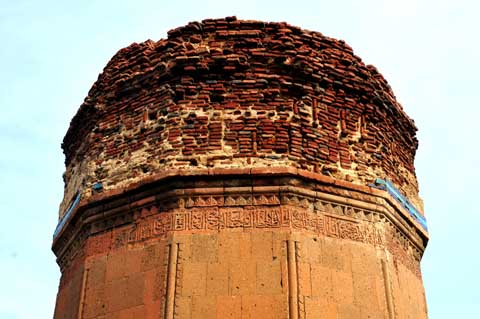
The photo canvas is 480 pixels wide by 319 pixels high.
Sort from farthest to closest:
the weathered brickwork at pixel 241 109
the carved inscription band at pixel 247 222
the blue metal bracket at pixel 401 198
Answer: the blue metal bracket at pixel 401 198
the weathered brickwork at pixel 241 109
the carved inscription band at pixel 247 222

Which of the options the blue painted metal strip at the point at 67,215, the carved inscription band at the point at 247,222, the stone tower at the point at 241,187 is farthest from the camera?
the blue painted metal strip at the point at 67,215

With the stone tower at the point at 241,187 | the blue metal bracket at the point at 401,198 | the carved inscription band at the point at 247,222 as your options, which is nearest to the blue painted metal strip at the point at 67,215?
the stone tower at the point at 241,187

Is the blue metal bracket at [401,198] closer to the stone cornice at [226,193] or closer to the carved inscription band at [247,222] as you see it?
the stone cornice at [226,193]

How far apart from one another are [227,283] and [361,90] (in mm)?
2942

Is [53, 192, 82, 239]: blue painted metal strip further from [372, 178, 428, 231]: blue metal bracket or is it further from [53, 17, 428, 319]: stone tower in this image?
[372, 178, 428, 231]: blue metal bracket

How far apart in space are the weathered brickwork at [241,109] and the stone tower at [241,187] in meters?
0.02

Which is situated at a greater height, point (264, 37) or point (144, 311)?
point (264, 37)

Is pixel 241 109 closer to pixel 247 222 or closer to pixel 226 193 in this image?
pixel 226 193

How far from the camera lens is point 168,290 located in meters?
6.12

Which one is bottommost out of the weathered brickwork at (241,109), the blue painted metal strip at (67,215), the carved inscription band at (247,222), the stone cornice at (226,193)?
the carved inscription band at (247,222)

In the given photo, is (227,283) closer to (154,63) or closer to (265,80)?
(265,80)

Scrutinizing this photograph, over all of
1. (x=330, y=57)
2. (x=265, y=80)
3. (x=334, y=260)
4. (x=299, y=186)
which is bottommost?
(x=334, y=260)

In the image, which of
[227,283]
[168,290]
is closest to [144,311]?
[168,290]

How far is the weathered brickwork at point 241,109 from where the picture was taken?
6961 mm
